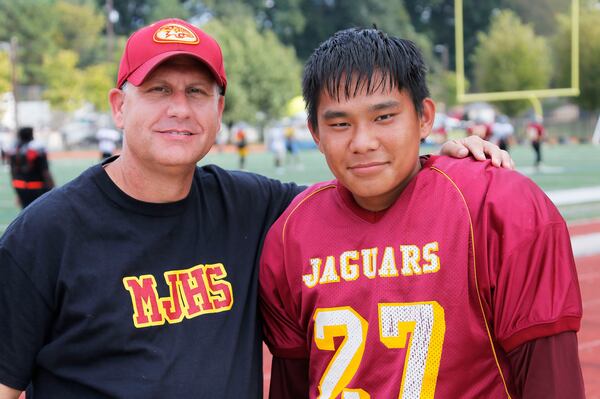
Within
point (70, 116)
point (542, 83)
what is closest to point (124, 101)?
point (542, 83)

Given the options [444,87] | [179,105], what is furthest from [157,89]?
[444,87]

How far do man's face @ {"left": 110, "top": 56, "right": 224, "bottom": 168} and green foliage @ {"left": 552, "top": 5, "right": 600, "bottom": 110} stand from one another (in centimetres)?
2157

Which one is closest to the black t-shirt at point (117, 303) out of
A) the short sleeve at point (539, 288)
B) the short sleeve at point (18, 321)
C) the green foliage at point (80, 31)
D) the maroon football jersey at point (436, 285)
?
the short sleeve at point (18, 321)

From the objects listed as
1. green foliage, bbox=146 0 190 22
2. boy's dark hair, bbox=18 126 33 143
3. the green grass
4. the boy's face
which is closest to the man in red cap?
the boy's face

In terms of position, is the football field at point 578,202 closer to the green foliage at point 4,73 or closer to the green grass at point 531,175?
the green grass at point 531,175

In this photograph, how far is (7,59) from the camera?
1617 inches

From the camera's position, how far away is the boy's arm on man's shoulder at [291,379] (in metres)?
2.34

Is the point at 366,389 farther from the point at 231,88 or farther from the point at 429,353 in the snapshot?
the point at 231,88

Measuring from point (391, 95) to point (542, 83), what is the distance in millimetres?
26010

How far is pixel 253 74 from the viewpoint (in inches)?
1785

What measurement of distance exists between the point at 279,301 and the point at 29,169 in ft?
29.2

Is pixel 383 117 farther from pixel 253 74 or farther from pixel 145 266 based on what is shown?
pixel 253 74

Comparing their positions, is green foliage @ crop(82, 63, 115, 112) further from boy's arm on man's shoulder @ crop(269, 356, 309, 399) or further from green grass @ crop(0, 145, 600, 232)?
boy's arm on man's shoulder @ crop(269, 356, 309, 399)

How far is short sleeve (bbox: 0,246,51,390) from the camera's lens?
2.08 meters
